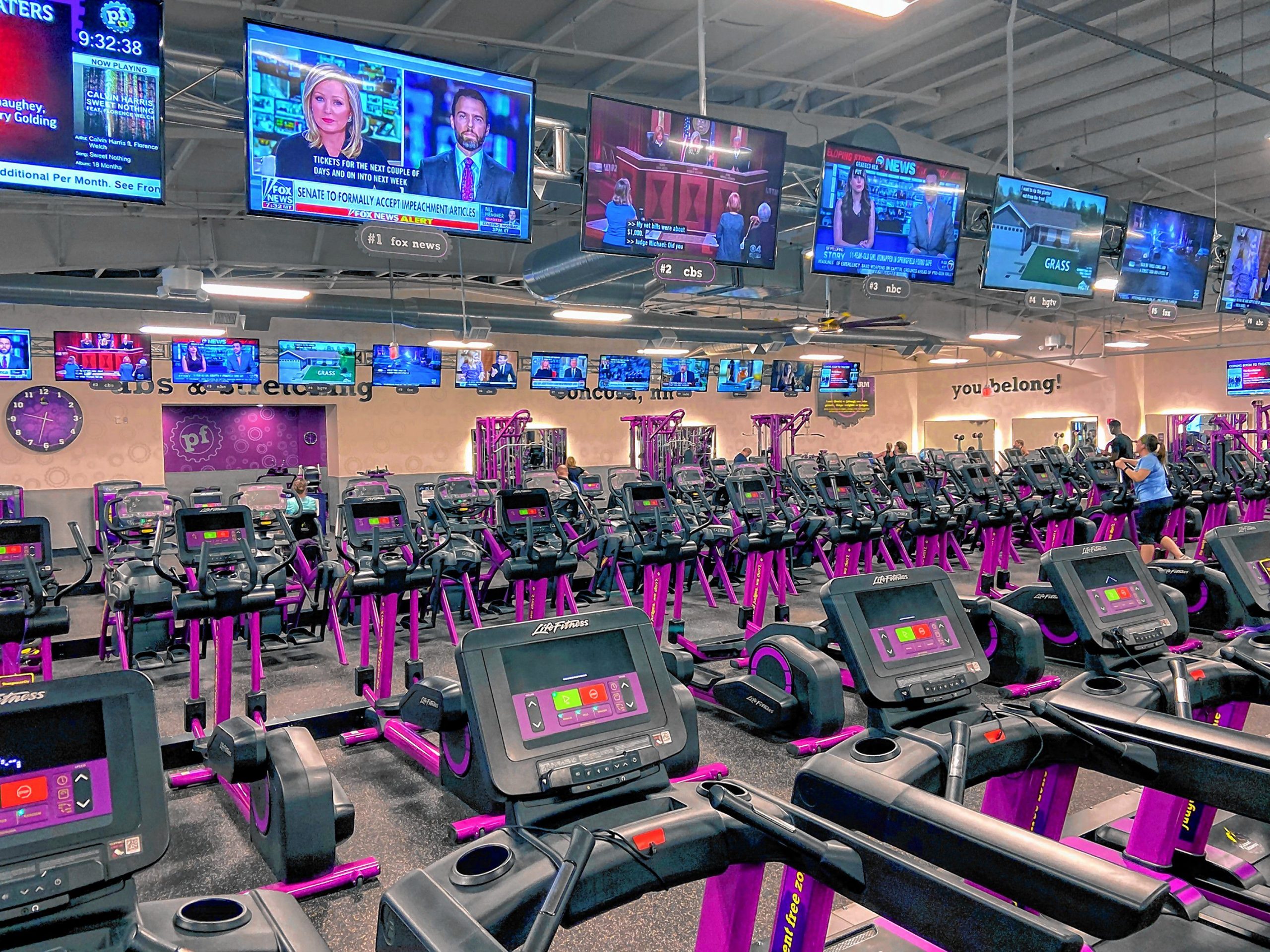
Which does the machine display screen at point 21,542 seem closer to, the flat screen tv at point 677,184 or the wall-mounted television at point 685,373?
the flat screen tv at point 677,184

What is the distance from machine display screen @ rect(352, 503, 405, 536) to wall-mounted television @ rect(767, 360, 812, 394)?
42.8ft

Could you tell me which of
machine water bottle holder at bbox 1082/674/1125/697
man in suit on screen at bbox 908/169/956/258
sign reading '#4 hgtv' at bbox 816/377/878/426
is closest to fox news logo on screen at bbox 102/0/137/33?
machine water bottle holder at bbox 1082/674/1125/697

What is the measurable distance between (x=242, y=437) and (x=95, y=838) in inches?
641

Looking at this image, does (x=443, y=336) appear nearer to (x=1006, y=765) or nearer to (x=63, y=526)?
(x=63, y=526)

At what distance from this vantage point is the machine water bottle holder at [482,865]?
1.46m

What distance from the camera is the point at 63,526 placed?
13875mm

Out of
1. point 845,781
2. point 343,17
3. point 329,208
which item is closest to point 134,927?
point 845,781

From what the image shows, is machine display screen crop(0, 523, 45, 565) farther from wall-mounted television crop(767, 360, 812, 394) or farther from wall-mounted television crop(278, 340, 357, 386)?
wall-mounted television crop(767, 360, 812, 394)

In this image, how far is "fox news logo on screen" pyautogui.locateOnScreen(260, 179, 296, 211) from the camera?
13.0 ft

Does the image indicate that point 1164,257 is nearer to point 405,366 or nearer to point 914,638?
point 914,638

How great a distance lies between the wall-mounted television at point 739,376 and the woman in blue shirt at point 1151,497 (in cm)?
891

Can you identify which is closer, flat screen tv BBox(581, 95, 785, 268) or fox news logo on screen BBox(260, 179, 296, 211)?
fox news logo on screen BBox(260, 179, 296, 211)

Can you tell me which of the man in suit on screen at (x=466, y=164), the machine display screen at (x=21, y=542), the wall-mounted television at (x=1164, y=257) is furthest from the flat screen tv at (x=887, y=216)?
the machine display screen at (x=21, y=542)

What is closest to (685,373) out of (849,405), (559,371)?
(559,371)
